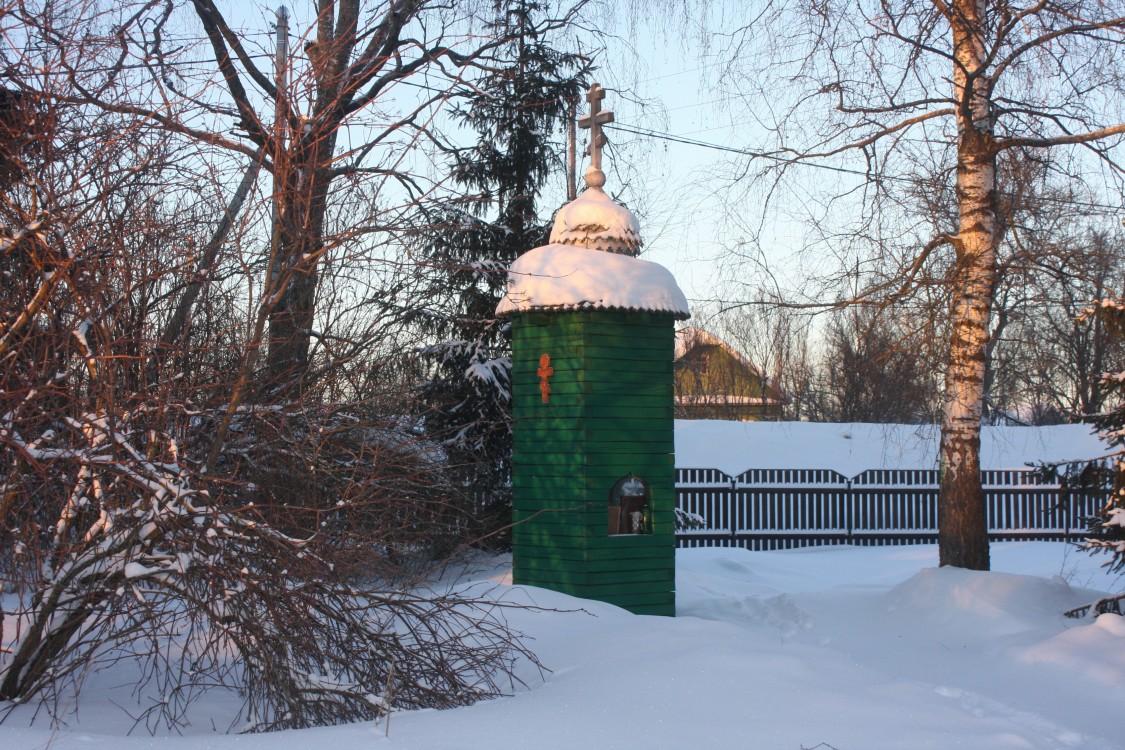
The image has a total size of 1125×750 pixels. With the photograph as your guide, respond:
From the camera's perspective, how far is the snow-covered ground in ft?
13.8

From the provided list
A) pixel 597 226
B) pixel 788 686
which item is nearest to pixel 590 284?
pixel 597 226

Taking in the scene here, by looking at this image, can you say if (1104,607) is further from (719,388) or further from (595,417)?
(719,388)

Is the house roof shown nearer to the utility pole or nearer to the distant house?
the distant house

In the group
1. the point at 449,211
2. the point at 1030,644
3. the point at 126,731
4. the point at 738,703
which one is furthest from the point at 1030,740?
the point at 449,211

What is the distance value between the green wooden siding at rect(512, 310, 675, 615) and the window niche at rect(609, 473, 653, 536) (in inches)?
5.1

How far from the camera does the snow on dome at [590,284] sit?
873cm

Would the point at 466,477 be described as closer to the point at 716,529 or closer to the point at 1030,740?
the point at 716,529

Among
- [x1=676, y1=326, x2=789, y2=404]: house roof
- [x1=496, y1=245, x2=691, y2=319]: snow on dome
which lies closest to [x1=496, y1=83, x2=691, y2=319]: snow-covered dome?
[x1=496, y1=245, x2=691, y2=319]: snow on dome

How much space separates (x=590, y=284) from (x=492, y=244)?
3784 millimetres

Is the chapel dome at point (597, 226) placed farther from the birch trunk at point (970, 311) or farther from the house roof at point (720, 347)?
the house roof at point (720, 347)

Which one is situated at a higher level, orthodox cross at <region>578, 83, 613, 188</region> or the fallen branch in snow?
orthodox cross at <region>578, 83, 613, 188</region>

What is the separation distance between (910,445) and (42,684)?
20948 millimetres

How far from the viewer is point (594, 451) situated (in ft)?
28.5

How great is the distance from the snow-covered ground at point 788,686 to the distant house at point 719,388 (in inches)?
1034
